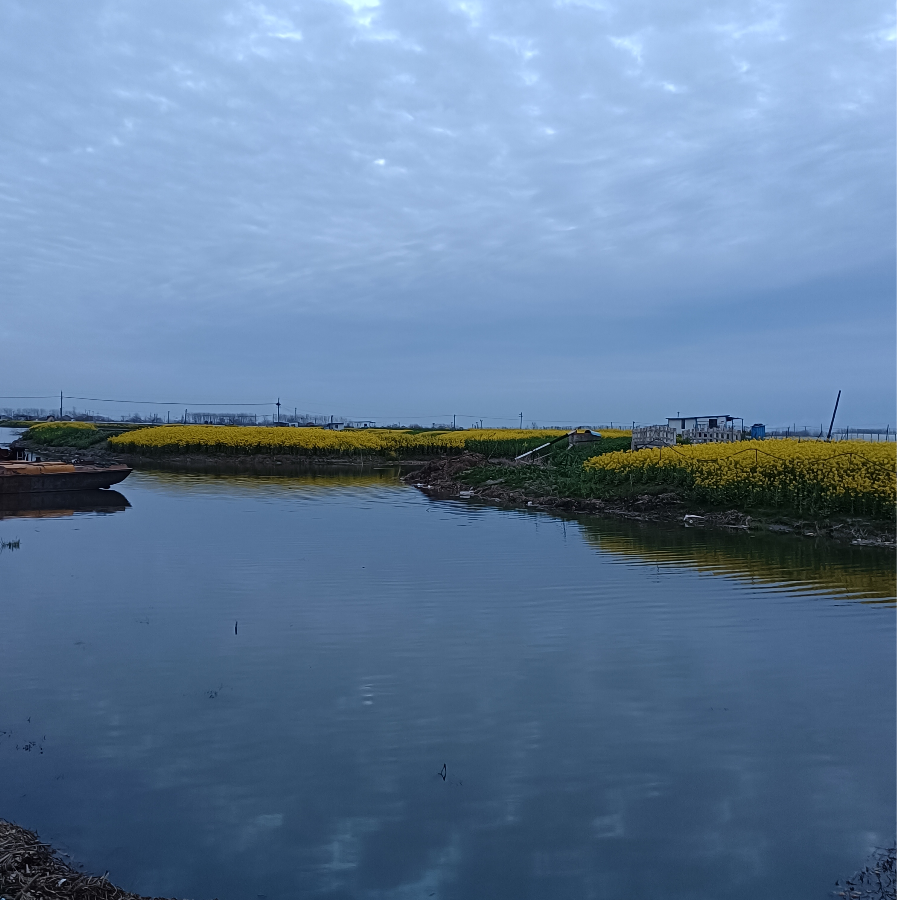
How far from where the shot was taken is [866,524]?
547 inches

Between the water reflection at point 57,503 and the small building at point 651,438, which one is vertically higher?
the small building at point 651,438

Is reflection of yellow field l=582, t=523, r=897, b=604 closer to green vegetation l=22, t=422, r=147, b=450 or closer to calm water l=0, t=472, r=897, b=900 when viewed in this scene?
calm water l=0, t=472, r=897, b=900

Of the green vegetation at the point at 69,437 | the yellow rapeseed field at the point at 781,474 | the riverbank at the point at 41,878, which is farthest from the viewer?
the green vegetation at the point at 69,437

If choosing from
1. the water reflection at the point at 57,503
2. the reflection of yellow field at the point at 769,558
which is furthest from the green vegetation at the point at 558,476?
the water reflection at the point at 57,503

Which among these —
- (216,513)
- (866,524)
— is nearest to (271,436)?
(216,513)

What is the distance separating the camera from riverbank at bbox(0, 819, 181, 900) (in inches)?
134

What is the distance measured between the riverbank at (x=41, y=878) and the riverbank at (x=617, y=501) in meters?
13.6

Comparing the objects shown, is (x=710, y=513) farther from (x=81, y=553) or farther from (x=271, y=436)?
(x=271, y=436)

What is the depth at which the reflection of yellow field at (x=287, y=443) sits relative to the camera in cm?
4044

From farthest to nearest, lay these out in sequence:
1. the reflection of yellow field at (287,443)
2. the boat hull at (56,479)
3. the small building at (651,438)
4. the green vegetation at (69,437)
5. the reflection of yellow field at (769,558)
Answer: the green vegetation at (69,437) < the reflection of yellow field at (287,443) < the small building at (651,438) < the boat hull at (56,479) < the reflection of yellow field at (769,558)

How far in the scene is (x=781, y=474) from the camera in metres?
16.2

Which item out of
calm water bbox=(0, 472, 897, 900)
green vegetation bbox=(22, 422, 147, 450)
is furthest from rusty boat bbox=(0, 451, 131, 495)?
green vegetation bbox=(22, 422, 147, 450)

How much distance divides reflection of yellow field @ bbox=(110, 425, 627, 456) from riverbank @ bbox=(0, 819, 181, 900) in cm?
3474

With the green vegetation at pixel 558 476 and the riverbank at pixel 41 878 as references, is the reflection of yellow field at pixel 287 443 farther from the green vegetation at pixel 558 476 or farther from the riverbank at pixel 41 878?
the riverbank at pixel 41 878
